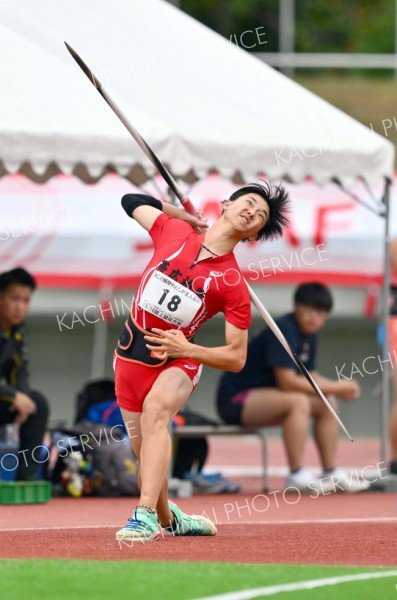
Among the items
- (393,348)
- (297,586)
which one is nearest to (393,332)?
(393,348)

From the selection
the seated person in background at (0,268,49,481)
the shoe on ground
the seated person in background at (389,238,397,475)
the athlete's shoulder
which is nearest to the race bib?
the athlete's shoulder

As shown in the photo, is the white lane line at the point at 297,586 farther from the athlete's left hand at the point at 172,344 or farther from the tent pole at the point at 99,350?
the tent pole at the point at 99,350

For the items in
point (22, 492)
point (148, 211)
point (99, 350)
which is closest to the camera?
point (148, 211)

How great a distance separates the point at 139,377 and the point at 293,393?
4.55 metres

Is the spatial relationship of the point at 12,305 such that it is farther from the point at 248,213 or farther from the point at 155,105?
the point at 248,213

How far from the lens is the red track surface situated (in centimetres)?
620

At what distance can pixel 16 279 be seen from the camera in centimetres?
1059

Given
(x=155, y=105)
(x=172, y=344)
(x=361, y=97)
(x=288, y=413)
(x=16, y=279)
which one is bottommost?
(x=288, y=413)

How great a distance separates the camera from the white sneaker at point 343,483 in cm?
1129

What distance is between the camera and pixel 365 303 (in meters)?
18.9

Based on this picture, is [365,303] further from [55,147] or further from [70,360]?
[55,147]

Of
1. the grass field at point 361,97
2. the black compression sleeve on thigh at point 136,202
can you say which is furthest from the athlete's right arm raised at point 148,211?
the grass field at point 361,97

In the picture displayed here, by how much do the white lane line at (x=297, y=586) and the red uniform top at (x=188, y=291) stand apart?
5.21 feet

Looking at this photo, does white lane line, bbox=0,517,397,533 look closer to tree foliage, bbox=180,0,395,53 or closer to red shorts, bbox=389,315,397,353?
red shorts, bbox=389,315,397,353
